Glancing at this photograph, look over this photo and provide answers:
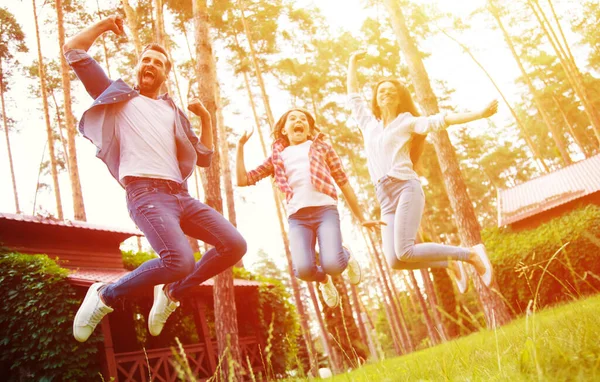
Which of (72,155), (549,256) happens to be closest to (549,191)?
(549,256)

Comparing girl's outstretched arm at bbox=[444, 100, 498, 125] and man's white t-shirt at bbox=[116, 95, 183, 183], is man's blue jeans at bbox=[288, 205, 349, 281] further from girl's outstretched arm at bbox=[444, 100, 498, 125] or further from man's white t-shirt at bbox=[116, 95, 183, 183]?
girl's outstretched arm at bbox=[444, 100, 498, 125]

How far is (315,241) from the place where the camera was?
424 cm

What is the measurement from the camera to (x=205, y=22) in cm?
695

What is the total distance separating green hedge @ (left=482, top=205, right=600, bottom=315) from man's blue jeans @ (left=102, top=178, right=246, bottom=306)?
39.5ft

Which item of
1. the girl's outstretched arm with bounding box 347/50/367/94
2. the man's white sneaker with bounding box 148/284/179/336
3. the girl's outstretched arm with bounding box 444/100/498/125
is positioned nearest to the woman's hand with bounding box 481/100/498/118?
the girl's outstretched arm with bounding box 444/100/498/125

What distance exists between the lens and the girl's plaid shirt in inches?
167

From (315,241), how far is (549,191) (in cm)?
1695

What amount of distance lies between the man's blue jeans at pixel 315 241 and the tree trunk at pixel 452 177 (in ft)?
15.5

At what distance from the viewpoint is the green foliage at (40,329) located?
8.46m

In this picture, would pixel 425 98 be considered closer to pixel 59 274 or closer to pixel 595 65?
pixel 59 274

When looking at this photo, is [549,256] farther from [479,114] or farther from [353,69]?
[479,114]

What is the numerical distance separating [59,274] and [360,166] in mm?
18725

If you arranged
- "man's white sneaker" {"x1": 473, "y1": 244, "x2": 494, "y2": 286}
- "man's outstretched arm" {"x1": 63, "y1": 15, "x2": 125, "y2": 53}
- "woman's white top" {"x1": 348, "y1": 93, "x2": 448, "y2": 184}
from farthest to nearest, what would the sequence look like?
"woman's white top" {"x1": 348, "y1": 93, "x2": 448, "y2": 184} < "man's white sneaker" {"x1": 473, "y1": 244, "x2": 494, "y2": 286} < "man's outstretched arm" {"x1": 63, "y1": 15, "x2": 125, "y2": 53}

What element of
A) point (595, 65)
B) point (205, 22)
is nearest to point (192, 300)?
point (205, 22)
